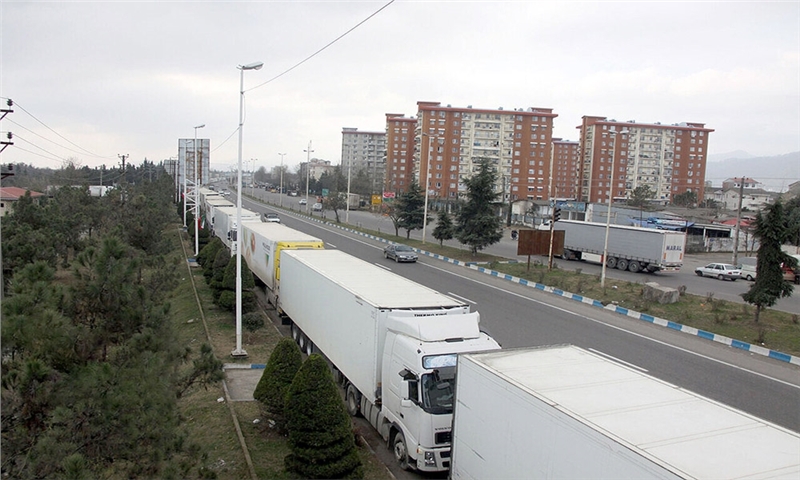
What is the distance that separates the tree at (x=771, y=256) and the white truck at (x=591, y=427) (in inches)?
559

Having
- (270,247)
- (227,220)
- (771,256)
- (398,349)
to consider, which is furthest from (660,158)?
(398,349)

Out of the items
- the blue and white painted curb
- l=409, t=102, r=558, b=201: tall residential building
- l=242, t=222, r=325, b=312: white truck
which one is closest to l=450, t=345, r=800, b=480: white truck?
the blue and white painted curb

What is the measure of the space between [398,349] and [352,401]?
106 inches

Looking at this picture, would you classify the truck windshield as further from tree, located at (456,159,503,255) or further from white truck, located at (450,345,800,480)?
tree, located at (456,159,503,255)

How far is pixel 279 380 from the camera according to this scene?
1051 centimetres

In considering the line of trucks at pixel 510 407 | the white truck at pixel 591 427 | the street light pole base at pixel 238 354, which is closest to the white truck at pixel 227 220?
the street light pole base at pixel 238 354

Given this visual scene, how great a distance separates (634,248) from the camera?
3419 cm

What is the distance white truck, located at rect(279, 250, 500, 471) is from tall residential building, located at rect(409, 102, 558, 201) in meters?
76.2

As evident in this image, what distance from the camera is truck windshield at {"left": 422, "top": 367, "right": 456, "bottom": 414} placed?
8.40 m

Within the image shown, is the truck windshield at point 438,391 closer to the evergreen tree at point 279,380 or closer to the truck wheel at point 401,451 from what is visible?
the truck wheel at point 401,451

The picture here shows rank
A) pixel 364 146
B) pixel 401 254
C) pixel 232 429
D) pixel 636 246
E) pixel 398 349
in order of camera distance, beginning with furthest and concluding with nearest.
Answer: pixel 364 146
pixel 636 246
pixel 401 254
pixel 232 429
pixel 398 349

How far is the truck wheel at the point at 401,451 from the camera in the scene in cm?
898

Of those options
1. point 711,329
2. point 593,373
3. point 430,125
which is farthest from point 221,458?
point 430,125

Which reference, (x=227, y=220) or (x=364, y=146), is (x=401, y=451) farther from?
(x=364, y=146)
